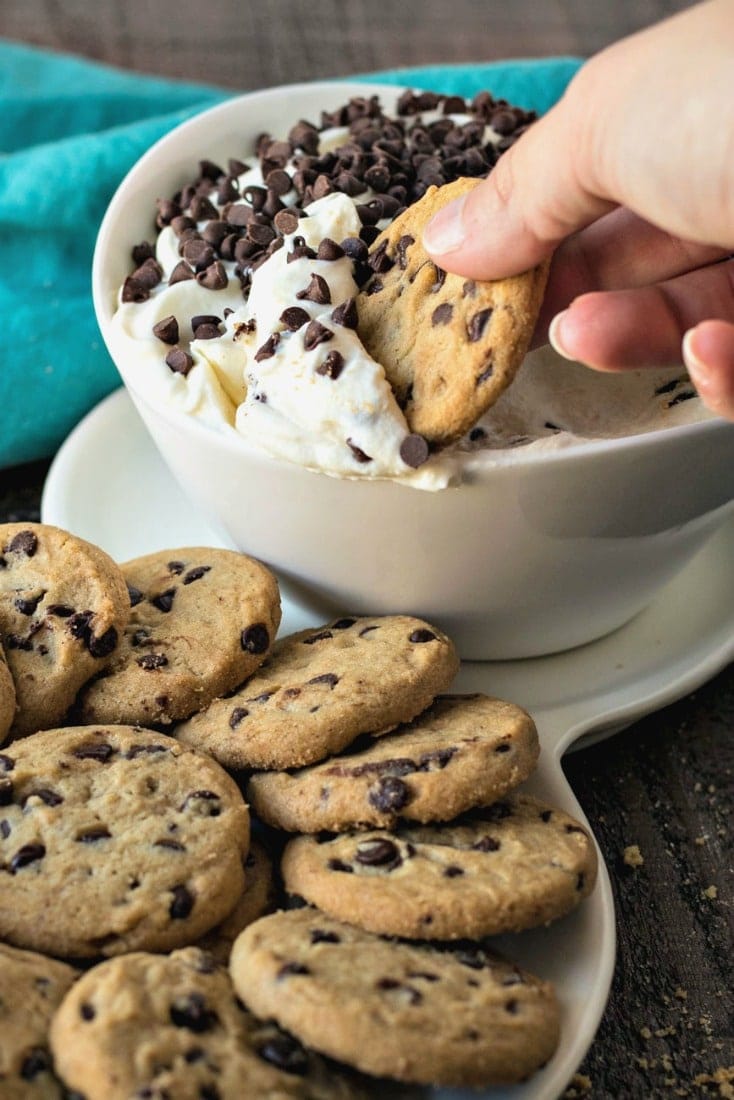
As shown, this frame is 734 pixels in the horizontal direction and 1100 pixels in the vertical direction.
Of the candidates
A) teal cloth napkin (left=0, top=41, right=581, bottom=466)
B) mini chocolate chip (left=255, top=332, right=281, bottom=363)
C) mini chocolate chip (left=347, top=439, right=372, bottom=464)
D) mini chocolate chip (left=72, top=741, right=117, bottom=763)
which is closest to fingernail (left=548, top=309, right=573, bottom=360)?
mini chocolate chip (left=347, top=439, right=372, bottom=464)

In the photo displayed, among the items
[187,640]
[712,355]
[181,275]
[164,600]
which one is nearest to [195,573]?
[164,600]

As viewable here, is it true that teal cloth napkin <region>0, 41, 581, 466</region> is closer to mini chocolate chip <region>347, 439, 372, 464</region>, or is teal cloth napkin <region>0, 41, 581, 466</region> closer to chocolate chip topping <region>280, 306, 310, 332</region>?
chocolate chip topping <region>280, 306, 310, 332</region>

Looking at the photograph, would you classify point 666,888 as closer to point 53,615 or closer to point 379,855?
point 379,855

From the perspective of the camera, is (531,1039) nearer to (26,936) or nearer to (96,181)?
(26,936)

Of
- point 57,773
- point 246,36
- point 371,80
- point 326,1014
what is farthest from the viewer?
point 246,36

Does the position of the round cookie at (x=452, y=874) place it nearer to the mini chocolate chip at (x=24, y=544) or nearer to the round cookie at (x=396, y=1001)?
the round cookie at (x=396, y=1001)

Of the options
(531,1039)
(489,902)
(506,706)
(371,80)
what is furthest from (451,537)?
(371,80)

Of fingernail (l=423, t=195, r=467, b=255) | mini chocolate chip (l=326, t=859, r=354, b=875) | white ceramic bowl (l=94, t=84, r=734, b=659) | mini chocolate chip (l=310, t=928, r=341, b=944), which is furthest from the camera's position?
white ceramic bowl (l=94, t=84, r=734, b=659)
